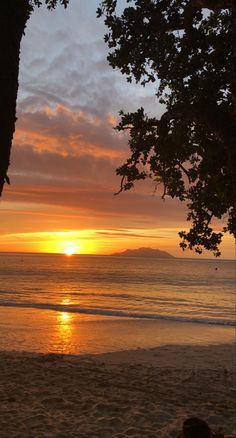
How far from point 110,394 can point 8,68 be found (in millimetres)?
11776

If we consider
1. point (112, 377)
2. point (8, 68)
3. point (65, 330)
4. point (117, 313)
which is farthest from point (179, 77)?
point (117, 313)

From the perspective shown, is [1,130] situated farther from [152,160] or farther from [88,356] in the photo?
[88,356]

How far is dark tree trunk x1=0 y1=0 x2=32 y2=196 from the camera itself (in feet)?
13.0

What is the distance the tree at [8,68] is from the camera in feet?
13.0

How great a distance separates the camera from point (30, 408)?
12.0m

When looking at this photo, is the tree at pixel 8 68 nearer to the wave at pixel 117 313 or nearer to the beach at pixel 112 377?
the beach at pixel 112 377

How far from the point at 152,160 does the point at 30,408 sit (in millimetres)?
7470

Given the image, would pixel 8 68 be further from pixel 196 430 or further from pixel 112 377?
pixel 112 377

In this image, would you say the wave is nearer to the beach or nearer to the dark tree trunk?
the beach

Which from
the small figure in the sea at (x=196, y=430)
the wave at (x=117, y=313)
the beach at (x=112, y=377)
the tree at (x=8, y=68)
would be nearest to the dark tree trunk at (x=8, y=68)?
the tree at (x=8, y=68)

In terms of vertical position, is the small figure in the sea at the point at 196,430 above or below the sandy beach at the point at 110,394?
above

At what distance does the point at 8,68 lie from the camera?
3990mm

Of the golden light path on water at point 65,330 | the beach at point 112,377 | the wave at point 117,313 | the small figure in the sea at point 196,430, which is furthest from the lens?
the wave at point 117,313

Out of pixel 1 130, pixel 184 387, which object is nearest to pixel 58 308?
pixel 184 387
